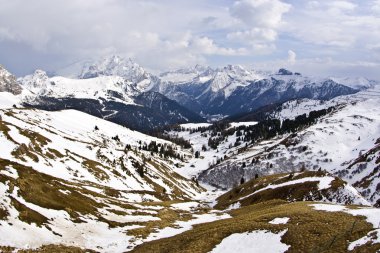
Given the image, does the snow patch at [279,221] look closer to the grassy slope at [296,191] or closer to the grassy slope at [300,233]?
the grassy slope at [300,233]

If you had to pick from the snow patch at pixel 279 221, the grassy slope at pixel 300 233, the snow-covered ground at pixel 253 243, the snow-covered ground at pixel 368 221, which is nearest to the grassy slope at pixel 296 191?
the snow-covered ground at pixel 368 221

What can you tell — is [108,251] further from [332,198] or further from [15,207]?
[332,198]

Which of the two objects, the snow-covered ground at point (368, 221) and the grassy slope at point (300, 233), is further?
the grassy slope at point (300, 233)

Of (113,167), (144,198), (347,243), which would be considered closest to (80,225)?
(347,243)

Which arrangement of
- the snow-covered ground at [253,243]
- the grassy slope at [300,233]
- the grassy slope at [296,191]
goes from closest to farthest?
1. the grassy slope at [300,233]
2. the snow-covered ground at [253,243]
3. the grassy slope at [296,191]

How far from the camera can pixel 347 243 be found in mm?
31812

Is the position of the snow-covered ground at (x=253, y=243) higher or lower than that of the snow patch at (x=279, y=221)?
lower

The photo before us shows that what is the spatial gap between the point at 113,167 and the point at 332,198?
90.1 metres

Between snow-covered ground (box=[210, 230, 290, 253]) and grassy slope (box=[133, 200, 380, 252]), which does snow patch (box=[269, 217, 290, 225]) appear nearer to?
grassy slope (box=[133, 200, 380, 252])

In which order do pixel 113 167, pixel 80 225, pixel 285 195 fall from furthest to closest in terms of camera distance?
1. pixel 113 167
2. pixel 285 195
3. pixel 80 225

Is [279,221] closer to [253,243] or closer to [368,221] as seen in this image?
[253,243]

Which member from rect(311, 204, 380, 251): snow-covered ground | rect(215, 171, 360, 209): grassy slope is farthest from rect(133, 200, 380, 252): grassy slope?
rect(215, 171, 360, 209): grassy slope

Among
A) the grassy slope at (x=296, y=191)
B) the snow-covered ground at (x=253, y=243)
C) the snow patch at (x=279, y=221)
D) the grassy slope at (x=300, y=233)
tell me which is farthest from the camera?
the grassy slope at (x=296, y=191)

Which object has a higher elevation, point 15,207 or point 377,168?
point 15,207
